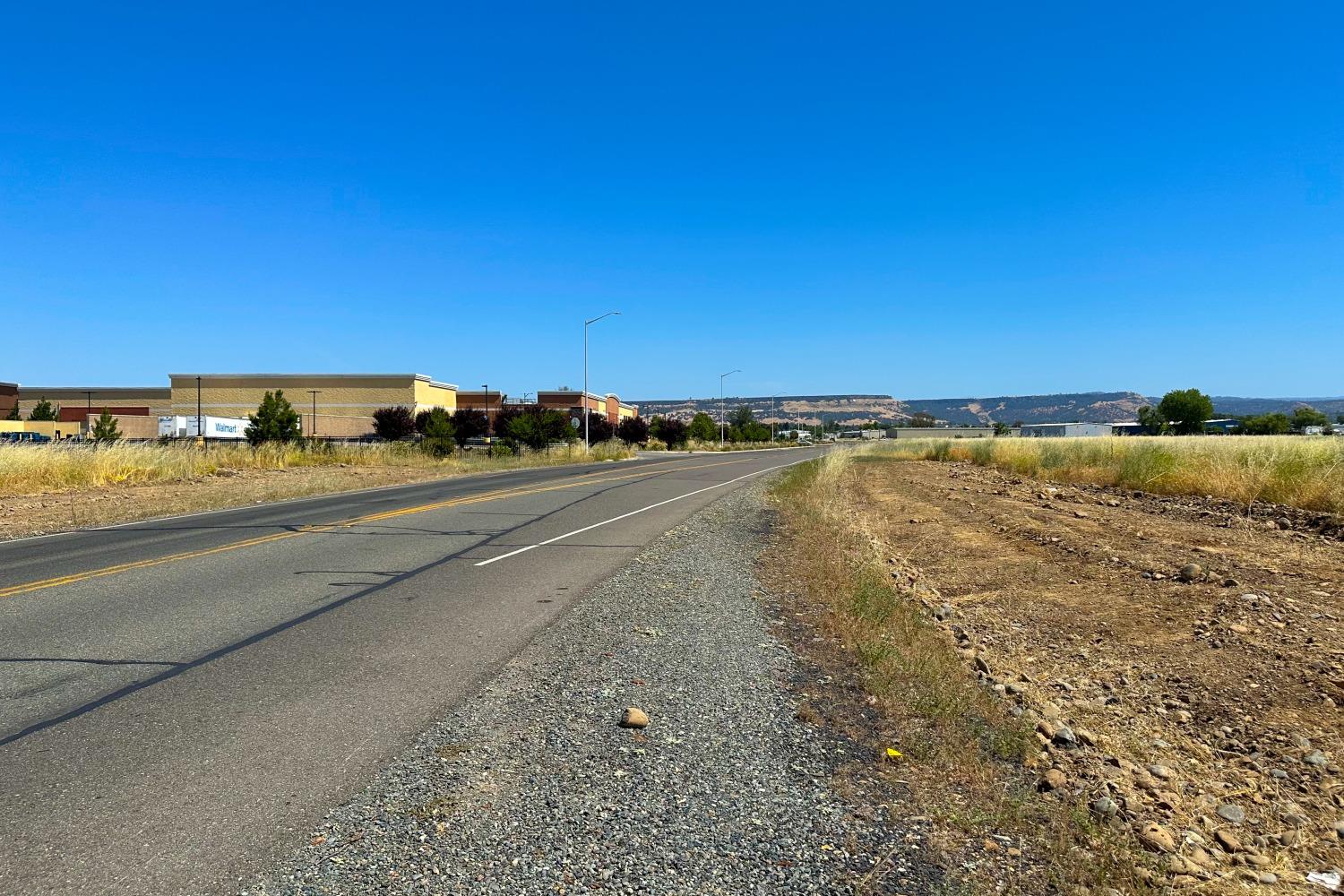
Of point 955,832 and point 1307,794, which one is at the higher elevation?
point 955,832

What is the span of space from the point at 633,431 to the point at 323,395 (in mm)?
41006

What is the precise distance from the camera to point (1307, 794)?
4.96 metres

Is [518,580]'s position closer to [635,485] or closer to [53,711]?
[53,711]

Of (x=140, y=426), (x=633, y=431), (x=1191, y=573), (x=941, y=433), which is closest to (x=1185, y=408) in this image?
(x=941, y=433)

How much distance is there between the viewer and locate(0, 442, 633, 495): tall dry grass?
22.3m

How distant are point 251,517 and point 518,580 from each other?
9633 millimetres

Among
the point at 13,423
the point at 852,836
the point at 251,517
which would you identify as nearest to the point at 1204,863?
the point at 852,836

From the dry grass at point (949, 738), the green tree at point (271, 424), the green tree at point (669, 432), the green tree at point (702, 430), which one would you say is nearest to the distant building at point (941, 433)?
the green tree at point (702, 430)

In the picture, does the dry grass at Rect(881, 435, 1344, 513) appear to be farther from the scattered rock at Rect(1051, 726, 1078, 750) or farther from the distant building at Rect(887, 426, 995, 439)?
the distant building at Rect(887, 426, 995, 439)

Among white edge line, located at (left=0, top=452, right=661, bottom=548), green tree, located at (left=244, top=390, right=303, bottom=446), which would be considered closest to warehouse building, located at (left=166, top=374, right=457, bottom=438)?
green tree, located at (left=244, top=390, right=303, bottom=446)

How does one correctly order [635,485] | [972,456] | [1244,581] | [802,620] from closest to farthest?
1. [802,620]
2. [1244,581]
3. [635,485]
4. [972,456]

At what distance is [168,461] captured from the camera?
27.4 m

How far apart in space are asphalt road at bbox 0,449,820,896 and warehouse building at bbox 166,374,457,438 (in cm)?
8842

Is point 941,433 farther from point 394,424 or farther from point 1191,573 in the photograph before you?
point 1191,573
